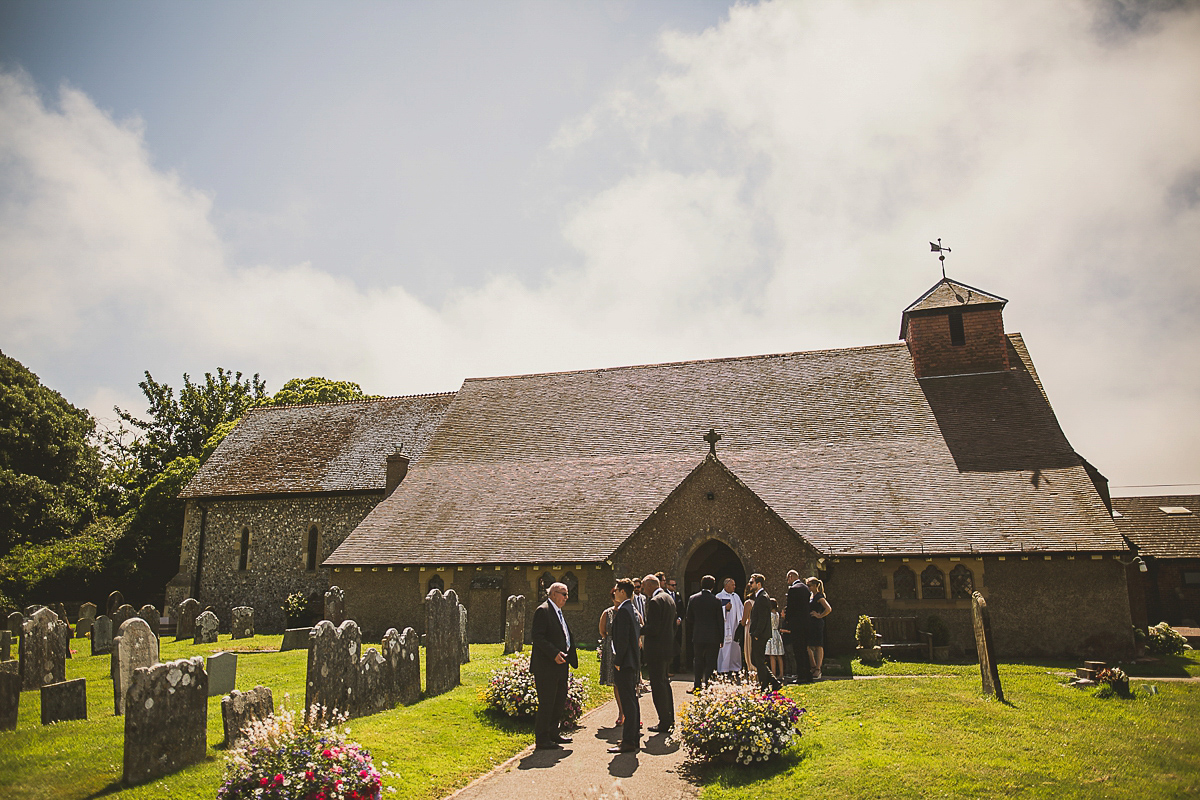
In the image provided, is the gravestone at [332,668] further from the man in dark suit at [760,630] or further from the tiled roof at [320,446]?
the tiled roof at [320,446]

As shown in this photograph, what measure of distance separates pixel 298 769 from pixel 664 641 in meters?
4.87

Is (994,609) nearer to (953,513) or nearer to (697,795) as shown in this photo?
(953,513)

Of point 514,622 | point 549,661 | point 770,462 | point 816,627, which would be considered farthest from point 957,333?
point 549,661

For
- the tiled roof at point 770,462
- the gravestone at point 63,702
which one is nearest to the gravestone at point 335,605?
the tiled roof at point 770,462

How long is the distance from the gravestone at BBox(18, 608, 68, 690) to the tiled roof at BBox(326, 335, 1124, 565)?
22.5ft

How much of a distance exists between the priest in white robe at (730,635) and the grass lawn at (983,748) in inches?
42.3

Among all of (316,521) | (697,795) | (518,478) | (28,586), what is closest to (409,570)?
(518,478)

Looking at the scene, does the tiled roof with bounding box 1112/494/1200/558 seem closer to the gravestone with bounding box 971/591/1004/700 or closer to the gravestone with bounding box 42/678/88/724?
the gravestone with bounding box 971/591/1004/700

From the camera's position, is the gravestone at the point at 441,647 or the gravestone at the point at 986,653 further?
the gravestone at the point at 441,647

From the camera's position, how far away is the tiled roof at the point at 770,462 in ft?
57.2

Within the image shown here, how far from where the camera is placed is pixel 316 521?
27.4m

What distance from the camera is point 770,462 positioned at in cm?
2097

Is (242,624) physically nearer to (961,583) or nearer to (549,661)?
(549,661)

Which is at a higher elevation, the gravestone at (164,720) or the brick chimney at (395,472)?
the brick chimney at (395,472)
